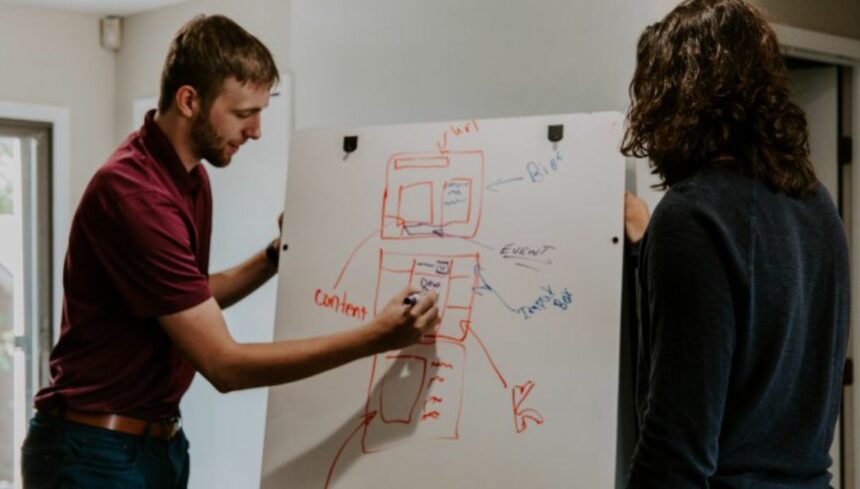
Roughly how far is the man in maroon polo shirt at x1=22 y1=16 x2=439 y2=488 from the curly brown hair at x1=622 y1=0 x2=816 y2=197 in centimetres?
66

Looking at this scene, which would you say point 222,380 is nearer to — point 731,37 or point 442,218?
point 442,218

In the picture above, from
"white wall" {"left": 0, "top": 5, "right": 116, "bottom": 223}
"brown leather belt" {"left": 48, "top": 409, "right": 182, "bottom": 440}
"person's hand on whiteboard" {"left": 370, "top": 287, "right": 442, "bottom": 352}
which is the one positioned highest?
"white wall" {"left": 0, "top": 5, "right": 116, "bottom": 223}

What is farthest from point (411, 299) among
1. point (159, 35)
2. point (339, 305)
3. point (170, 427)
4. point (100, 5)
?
point (100, 5)

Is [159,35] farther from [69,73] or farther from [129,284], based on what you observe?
[129,284]

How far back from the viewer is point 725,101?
47.6 inches

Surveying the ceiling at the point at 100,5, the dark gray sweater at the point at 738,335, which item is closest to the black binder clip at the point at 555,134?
the dark gray sweater at the point at 738,335

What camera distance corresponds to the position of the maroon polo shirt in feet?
5.43

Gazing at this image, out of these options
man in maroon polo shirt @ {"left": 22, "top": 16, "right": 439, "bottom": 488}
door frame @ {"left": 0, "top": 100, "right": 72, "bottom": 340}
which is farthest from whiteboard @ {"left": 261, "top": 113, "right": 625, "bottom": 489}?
door frame @ {"left": 0, "top": 100, "right": 72, "bottom": 340}

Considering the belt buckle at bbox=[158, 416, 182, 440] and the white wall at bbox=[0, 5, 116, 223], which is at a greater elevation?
the white wall at bbox=[0, 5, 116, 223]

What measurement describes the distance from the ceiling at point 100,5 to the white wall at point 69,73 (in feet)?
0.14

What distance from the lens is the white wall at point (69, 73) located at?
3.82 meters

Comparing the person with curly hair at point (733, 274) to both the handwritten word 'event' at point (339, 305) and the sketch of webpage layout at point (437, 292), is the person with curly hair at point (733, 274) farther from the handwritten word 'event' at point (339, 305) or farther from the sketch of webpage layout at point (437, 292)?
the handwritten word 'event' at point (339, 305)

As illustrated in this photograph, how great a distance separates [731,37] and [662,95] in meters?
0.11

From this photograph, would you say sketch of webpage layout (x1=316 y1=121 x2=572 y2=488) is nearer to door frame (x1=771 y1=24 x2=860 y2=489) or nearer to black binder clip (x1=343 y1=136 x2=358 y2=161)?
black binder clip (x1=343 y1=136 x2=358 y2=161)
